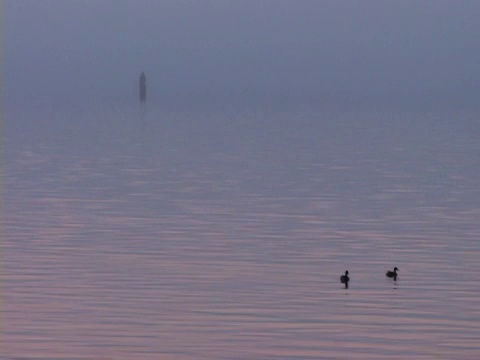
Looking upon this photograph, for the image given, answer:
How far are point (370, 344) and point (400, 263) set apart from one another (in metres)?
9.94

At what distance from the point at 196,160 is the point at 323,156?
7231 millimetres

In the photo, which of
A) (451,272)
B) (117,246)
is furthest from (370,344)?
(117,246)

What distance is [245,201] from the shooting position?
4869 cm

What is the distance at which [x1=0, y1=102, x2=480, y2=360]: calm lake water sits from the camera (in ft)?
78.3

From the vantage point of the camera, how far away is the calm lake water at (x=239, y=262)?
23.9 m

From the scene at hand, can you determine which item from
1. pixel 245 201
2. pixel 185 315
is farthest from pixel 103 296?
pixel 245 201

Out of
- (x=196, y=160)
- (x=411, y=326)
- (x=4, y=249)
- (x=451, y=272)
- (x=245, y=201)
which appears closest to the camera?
(x=411, y=326)

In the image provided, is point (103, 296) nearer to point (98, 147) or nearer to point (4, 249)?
point (4, 249)

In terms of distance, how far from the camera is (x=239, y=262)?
33.2 metres

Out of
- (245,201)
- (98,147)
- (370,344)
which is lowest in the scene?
(370,344)

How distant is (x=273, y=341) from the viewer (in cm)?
2372

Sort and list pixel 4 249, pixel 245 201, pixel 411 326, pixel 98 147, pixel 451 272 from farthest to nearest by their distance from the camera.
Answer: pixel 98 147 < pixel 245 201 < pixel 4 249 < pixel 451 272 < pixel 411 326

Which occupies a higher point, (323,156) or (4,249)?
(323,156)

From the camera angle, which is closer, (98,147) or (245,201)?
(245,201)
